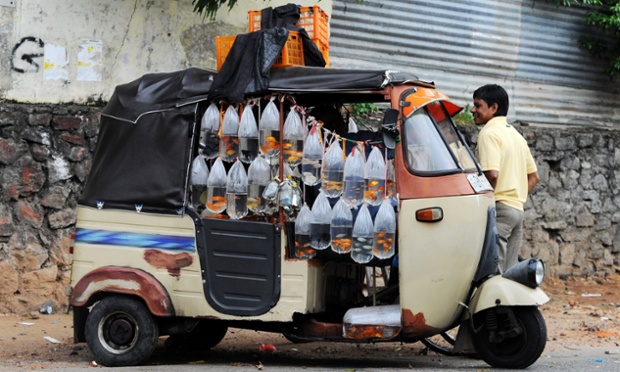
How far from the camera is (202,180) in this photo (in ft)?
23.1

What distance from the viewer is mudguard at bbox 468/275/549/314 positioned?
658 centimetres

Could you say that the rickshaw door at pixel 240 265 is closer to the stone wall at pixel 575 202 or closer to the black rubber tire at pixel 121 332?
the black rubber tire at pixel 121 332

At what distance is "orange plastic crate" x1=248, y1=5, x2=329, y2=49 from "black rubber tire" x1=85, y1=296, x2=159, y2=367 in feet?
7.53

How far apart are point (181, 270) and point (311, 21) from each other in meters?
2.13

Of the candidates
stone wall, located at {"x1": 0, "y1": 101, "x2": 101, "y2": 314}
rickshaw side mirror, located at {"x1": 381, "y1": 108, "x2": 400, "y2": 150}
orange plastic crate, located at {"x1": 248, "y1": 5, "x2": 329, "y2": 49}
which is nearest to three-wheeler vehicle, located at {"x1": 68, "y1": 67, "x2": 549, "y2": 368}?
rickshaw side mirror, located at {"x1": 381, "y1": 108, "x2": 400, "y2": 150}

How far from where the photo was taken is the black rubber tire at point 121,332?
712 centimetres

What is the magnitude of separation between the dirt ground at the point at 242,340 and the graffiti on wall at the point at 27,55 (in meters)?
2.45

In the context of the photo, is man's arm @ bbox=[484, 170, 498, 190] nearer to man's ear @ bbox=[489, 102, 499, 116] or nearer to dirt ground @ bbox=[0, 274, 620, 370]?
man's ear @ bbox=[489, 102, 499, 116]

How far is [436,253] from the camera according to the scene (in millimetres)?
6598

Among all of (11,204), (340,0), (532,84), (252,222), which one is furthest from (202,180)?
(532,84)

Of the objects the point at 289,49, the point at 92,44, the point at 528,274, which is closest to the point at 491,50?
the point at 92,44

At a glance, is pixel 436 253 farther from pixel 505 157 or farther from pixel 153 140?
pixel 153 140

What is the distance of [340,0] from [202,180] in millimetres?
5206

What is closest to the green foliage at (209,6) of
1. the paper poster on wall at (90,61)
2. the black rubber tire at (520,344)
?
the paper poster on wall at (90,61)
